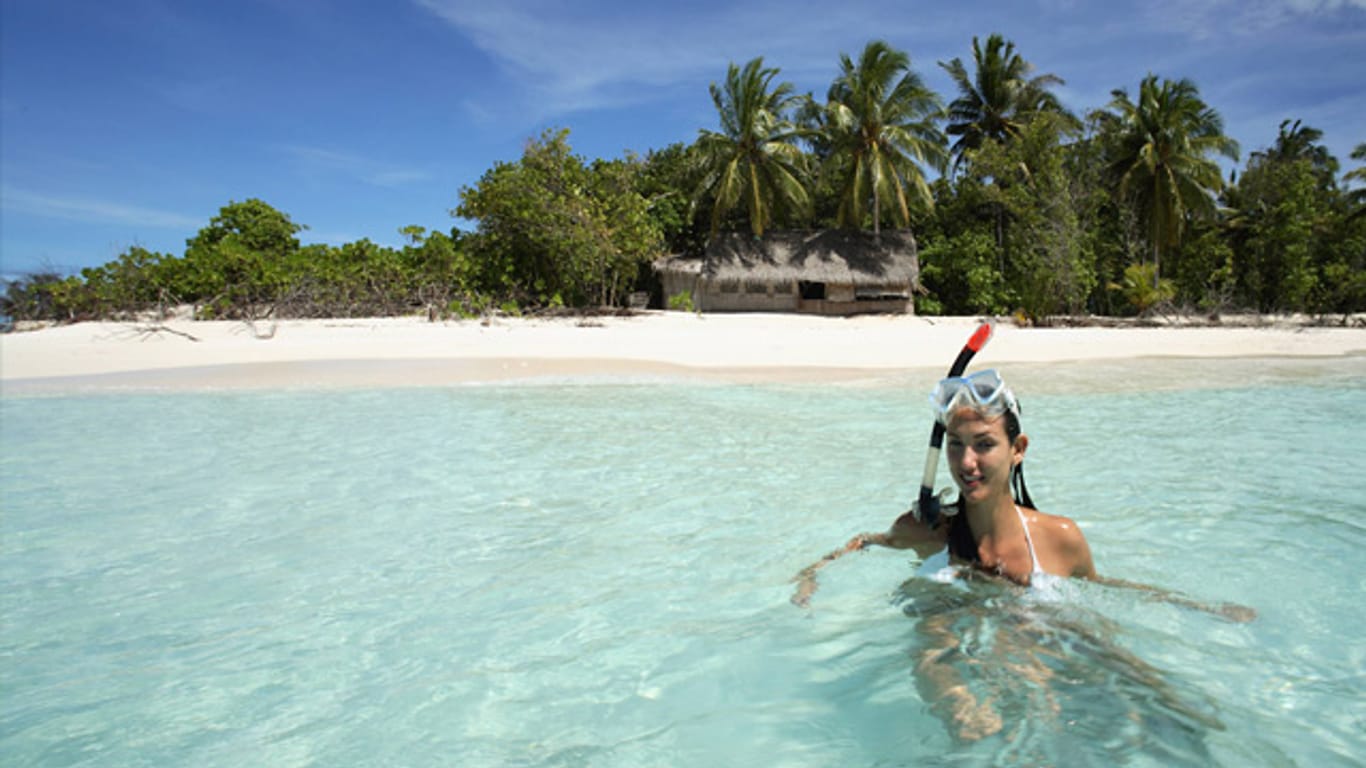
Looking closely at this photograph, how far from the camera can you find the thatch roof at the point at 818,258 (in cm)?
2525

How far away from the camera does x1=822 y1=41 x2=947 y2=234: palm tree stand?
24688mm

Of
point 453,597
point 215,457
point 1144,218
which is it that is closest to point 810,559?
point 453,597

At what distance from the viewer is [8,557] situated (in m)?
3.95

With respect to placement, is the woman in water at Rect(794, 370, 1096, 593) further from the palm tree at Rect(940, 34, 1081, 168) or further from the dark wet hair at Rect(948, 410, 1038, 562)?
the palm tree at Rect(940, 34, 1081, 168)

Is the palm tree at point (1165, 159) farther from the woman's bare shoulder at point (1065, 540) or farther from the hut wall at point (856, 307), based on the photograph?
the woman's bare shoulder at point (1065, 540)

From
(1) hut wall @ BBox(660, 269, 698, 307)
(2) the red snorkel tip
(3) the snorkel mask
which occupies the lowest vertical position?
(3) the snorkel mask

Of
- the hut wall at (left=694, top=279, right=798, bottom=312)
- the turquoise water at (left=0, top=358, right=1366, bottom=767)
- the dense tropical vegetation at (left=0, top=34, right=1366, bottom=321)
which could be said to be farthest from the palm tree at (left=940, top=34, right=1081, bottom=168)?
the turquoise water at (left=0, top=358, right=1366, bottom=767)

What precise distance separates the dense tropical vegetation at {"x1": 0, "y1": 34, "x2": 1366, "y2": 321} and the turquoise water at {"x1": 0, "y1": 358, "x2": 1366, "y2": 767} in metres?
14.5

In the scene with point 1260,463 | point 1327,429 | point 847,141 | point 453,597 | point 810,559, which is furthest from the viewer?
point 847,141

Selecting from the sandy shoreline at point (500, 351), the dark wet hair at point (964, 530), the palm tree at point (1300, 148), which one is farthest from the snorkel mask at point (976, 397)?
the palm tree at point (1300, 148)

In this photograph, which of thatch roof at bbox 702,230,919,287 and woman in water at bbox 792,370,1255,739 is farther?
thatch roof at bbox 702,230,919,287

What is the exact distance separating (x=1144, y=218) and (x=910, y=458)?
84.2ft

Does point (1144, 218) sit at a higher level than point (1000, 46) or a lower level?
lower

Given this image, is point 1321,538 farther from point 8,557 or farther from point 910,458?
point 8,557
